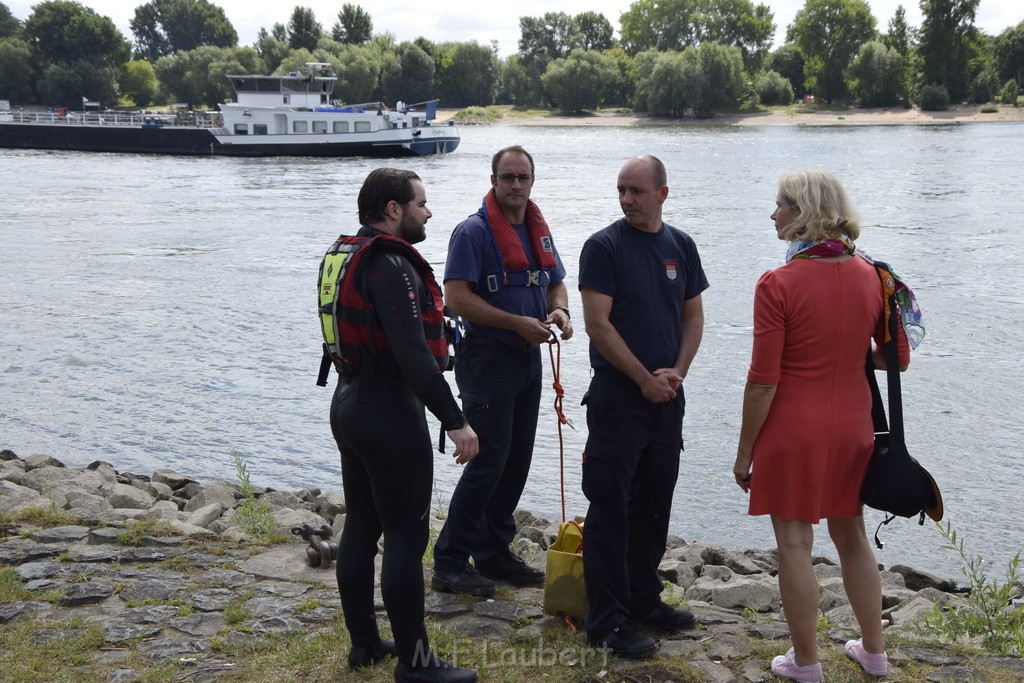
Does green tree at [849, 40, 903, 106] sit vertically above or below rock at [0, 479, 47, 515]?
above

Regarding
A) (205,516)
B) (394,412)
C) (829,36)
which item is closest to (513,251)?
(394,412)

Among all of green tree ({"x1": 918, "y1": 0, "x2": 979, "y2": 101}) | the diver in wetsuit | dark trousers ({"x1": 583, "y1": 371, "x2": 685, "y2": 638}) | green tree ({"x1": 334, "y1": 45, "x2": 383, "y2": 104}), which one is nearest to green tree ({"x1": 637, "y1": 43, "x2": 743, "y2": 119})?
green tree ({"x1": 918, "y1": 0, "x2": 979, "y2": 101})

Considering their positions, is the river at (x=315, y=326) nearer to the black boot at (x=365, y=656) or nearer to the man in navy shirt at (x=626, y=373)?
the man in navy shirt at (x=626, y=373)

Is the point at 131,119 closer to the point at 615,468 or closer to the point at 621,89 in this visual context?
the point at 621,89

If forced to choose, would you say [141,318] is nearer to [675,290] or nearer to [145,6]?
[675,290]

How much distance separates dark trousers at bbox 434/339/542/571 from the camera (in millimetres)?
4602

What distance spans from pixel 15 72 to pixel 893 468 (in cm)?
11127

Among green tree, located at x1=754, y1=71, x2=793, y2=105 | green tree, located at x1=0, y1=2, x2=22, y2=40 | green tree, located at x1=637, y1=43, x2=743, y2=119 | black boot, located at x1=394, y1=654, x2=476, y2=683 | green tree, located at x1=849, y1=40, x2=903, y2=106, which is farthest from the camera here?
green tree, located at x1=0, y1=2, x2=22, y2=40

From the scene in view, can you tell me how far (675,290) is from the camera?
420cm

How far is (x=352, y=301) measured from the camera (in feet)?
11.8

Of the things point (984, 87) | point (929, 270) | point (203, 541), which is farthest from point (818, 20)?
point (203, 541)

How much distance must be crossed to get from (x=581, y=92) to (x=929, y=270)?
8017cm

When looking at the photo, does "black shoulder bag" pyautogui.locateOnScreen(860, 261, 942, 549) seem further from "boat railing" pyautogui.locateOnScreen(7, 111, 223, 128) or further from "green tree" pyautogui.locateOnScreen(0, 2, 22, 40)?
"green tree" pyautogui.locateOnScreen(0, 2, 22, 40)

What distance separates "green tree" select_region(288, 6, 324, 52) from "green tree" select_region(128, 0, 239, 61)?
1851 inches
